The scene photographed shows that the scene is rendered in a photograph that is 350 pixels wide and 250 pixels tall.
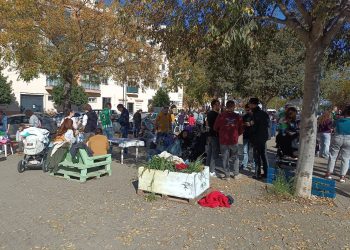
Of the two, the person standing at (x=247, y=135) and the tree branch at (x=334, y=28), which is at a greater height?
the tree branch at (x=334, y=28)

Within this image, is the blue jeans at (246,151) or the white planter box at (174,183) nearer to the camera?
the white planter box at (174,183)

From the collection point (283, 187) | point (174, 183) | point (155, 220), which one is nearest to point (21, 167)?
point (174, 183)

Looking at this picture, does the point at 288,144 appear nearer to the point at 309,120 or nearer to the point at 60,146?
the point at 309,120

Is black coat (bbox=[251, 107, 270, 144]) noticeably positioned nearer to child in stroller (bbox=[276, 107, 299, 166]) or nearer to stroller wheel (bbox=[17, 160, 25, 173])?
child in stroller (bbox=[276, 107, 299, 166])

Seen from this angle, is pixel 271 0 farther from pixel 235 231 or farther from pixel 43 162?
pixel 43 162

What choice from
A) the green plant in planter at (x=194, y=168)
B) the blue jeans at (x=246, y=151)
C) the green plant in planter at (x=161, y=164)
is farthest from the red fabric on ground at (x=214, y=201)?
the blue jeans at (x=246, y=151)

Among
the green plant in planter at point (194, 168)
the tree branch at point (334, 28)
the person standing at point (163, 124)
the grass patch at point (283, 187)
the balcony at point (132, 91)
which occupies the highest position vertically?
the tree branch at point (334, 28)

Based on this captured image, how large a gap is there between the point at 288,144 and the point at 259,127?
0.93m

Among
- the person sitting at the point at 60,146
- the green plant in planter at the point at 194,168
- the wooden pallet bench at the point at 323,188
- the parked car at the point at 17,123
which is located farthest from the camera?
the parked car at the point at 17,123

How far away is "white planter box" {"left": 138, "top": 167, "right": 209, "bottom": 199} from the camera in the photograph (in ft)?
20.2

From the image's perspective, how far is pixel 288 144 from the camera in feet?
27.6

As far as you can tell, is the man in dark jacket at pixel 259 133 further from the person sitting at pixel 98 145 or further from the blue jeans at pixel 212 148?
the person sitting at pixel 98 145

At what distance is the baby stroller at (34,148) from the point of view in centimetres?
862

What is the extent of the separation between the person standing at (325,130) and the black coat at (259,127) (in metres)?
4.11
